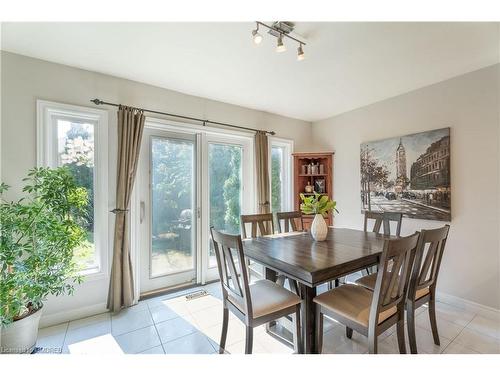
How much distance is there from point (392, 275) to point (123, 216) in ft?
8.19

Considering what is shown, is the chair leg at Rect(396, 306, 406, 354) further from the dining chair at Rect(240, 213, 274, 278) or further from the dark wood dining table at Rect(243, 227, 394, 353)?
the dining chair at Rect(240, 213, 274, 278)

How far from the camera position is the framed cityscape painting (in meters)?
2.63

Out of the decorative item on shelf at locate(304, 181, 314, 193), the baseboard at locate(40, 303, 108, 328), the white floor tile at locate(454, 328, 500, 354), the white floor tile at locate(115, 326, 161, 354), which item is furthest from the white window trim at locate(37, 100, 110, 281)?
the white floor tile at locate(454, 328, 500, 354)

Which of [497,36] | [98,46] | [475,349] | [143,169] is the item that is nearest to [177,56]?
[98,46]

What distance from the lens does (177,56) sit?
2131 millimetres

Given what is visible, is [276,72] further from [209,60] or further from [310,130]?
[310,130]

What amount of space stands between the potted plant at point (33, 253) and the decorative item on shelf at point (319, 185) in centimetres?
337

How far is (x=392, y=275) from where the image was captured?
1.38 meters

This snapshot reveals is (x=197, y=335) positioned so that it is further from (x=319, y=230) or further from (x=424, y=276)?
(x=424, y=276)

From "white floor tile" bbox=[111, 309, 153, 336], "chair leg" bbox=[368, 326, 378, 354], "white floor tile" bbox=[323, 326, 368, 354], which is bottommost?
"white floor tile" bbox=[111, 309, 153, 336]

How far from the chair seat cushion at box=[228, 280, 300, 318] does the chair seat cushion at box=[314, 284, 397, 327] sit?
198mm

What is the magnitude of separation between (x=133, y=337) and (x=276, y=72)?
2908mm

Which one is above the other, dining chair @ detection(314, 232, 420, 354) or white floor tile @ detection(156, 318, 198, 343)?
dining chair @ detection(314, 232, 420, 354)

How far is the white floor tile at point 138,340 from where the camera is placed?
1.84 m
